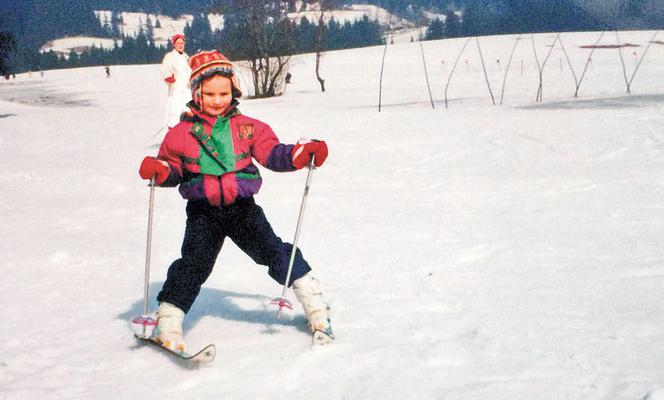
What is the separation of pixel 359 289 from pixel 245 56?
78.8 feet

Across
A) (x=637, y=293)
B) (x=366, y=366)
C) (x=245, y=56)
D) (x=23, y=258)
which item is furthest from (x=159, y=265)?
(x=245, y=56)

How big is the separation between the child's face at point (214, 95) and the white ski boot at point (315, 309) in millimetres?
863

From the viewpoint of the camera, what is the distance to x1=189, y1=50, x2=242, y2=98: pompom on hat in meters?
2.81

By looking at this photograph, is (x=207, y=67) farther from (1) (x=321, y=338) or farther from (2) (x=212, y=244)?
(1) (x=321, y=338)

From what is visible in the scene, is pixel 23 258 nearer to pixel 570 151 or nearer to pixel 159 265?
pixel 159 265

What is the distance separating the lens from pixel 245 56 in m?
26.5

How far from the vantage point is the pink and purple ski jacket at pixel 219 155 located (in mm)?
2760

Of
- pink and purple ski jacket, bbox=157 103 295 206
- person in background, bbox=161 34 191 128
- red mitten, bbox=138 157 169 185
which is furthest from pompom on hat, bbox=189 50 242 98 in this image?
person in background, bbox=161 34 191 128

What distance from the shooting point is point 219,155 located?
108 inches

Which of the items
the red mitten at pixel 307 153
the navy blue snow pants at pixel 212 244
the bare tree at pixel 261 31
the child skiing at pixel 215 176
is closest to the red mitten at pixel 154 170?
the child skiing at pixel 215 176

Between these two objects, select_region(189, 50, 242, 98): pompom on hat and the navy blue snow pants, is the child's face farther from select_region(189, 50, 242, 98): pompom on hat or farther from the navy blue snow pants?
the navy blue snow pants

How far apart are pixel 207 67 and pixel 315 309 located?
1.19 metres

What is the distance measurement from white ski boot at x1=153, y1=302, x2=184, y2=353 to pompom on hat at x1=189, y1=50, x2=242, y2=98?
3.25 feet

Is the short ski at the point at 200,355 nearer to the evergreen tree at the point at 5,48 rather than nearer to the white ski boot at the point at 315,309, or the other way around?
the white ski boot at the point at 315,309
